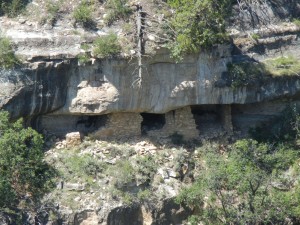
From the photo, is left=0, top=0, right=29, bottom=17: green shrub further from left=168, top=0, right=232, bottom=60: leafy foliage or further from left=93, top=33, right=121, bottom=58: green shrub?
left=168, top=0, right=232, bottom=60: leafy foliage

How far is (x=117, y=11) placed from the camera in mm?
24250

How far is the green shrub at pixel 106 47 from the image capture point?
23.4m

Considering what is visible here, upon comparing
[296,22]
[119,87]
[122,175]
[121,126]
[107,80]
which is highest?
[296,22]

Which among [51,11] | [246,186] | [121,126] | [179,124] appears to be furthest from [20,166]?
[246,186]

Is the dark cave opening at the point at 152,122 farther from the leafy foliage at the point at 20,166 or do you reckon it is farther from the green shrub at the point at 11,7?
the green shrub at the point at 11,7

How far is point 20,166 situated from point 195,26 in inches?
231

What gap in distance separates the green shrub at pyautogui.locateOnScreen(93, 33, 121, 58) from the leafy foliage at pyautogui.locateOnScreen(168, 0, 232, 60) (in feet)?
4.65

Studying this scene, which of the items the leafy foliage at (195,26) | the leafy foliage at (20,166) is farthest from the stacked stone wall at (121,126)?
the leafy foliage at (20,166)

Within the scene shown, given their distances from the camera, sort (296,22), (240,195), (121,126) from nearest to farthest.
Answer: (240,195)
(121,126)
(296,22)

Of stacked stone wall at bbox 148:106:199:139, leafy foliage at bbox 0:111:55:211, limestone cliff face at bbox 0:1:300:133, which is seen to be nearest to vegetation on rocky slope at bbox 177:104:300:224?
stacked stone wall at bbox 148:106:199:139

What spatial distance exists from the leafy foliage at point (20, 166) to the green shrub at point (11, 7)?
10.9 ft

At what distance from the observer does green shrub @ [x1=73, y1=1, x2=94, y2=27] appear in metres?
23.9

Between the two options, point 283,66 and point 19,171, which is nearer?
point 19,171

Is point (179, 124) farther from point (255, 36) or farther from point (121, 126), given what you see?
point (255, 36)
